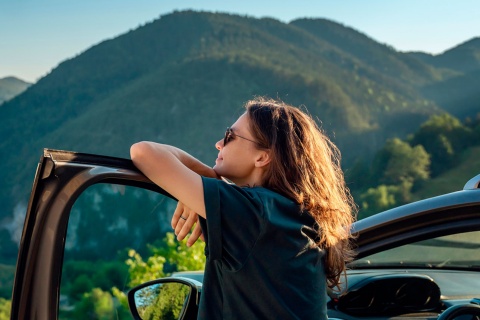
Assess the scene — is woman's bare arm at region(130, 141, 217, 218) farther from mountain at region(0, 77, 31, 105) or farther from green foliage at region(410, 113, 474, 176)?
mountain at region(0, 77, 31, 105)

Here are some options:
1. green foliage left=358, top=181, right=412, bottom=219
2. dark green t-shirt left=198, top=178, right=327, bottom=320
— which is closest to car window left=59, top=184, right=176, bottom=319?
dark green t-shirt left=198, top=178, right=327, bottom=320

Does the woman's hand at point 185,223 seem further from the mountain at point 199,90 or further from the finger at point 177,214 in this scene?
the mountain at point 199,90

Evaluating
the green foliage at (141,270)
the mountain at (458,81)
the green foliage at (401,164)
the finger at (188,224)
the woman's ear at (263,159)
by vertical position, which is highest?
the mountain at (458,81)

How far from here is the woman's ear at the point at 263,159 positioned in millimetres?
1395

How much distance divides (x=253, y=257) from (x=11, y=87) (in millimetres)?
52814

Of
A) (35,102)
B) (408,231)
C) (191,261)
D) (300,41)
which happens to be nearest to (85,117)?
(35,102)

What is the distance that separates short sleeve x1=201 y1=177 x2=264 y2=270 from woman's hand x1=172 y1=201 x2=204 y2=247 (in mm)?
139

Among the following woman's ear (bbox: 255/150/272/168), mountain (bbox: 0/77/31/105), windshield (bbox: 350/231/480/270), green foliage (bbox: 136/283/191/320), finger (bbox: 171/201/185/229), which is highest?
mountain (bbox: 0/77/31/105)

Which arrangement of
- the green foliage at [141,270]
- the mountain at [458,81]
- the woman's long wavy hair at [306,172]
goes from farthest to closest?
the mountain at [458,81]
the green foliage at [141,270]
the woman's long wavy hair at [306,172]

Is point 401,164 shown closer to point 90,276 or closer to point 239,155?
point 90,276

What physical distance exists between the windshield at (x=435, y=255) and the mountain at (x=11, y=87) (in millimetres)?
49677

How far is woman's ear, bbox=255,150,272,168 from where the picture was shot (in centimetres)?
139

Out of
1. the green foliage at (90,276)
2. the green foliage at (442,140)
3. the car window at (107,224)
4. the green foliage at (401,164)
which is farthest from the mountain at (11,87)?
the car window at (107,224)

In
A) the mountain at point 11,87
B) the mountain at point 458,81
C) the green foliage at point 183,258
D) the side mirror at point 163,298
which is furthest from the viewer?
the mountain at point 458,81
